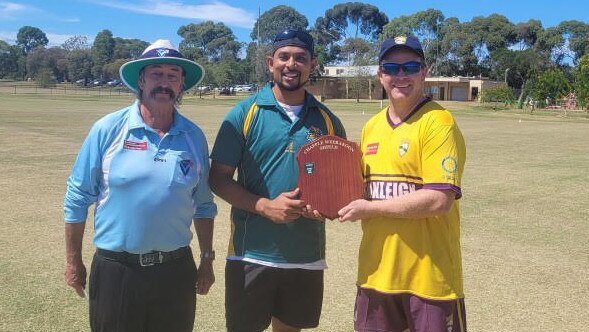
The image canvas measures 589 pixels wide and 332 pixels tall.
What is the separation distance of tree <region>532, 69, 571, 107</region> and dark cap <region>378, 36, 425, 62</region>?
197 feet

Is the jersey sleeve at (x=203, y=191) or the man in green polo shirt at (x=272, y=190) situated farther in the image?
the man in green polo shirt at (x=272, y=190)

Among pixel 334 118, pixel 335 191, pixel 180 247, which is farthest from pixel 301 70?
pixel 180 247

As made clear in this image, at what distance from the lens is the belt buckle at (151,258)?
3.30m

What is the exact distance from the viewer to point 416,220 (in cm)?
325

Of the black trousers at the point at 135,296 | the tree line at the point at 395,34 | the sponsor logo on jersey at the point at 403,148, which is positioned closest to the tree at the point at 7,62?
the tree line at the point at 395,34

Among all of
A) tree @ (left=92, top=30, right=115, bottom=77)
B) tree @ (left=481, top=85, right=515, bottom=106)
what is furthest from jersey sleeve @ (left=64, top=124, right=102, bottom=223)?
tree @ (left=92, top=30, right=115, bottom=77)

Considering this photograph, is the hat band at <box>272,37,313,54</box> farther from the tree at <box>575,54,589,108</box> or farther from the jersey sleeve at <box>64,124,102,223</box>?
the tree at <box>575,54,589,108</box>

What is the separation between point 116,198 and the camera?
3.26 metres

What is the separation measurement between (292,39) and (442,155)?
1240 mm

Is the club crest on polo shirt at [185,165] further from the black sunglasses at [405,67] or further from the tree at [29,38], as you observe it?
the tree at [29,38]

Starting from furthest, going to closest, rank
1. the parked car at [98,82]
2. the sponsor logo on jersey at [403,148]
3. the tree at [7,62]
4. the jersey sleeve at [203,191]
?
the tree at [7,62] → the parked car at [98,82] → the jersey sleeve at [203,191] → the sponsor logo on jersey at [403,148]

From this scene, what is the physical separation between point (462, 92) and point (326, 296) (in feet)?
272

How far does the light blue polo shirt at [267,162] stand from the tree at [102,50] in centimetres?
12879

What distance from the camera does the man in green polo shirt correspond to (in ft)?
12.0
